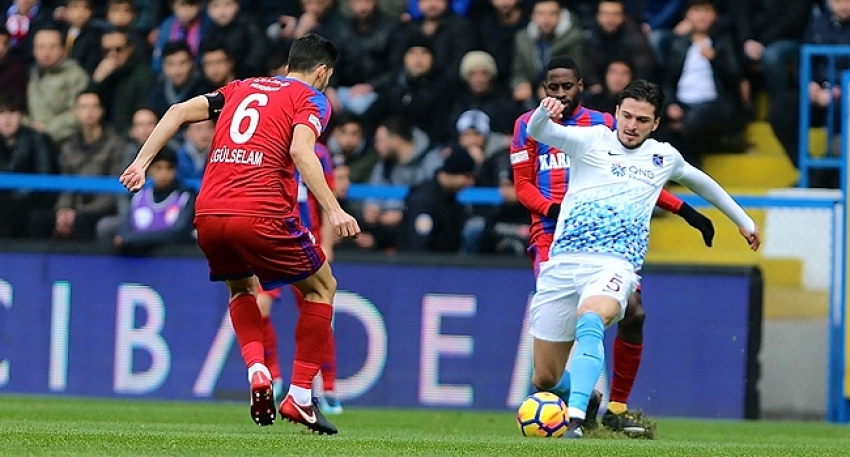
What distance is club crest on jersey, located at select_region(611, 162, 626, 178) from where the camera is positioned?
886cm

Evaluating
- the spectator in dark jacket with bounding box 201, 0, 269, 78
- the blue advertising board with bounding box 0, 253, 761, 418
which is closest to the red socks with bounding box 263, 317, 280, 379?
the blue advertising board with bounding box 0, 253, 761, 418

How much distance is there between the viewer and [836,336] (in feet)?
43.6

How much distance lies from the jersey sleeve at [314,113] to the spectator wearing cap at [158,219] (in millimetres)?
5512

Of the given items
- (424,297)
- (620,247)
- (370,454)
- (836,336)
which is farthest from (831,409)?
(370,454)

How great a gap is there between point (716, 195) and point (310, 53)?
2484mm

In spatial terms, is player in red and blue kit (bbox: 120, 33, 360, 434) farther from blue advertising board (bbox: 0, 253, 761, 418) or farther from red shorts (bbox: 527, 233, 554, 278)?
blue advertising board (bbox: 0, 253, 761, 418)

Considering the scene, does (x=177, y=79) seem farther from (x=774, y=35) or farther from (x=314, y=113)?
(x=314, y=113)

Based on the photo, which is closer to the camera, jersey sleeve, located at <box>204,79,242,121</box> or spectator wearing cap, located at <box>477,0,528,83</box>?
jersey sleeve, located at <box>204,79,242,121</box>


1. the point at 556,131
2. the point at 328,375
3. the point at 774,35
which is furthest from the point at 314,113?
the point at 774,35

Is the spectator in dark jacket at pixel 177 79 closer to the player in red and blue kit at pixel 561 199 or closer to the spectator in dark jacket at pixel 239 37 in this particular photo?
the spectator in dark jacket at pixel 239 37

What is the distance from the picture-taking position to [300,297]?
1173 cm

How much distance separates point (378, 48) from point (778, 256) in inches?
179

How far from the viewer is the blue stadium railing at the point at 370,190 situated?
13.4m

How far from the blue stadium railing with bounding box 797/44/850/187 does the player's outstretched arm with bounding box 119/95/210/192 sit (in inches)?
299
